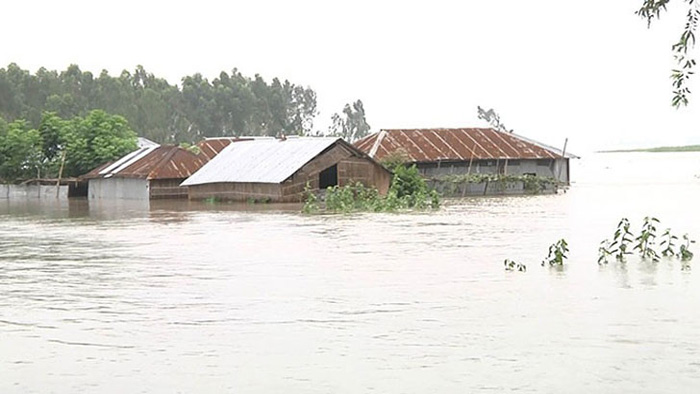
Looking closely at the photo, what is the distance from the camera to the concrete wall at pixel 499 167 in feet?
132

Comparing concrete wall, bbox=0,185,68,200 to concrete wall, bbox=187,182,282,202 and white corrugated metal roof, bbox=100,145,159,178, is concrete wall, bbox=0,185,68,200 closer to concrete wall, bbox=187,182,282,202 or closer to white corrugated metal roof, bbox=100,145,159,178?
white corrugated metal roof, bbox=100,145,159,178

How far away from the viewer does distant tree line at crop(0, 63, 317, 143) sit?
76125 millimetres

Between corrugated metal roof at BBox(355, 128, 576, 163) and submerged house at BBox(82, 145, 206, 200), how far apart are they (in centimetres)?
656

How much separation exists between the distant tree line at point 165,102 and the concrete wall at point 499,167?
36707 millimetres

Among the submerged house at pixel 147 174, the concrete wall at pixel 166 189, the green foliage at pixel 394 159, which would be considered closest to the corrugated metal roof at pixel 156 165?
the submerged house at pixel 147 174

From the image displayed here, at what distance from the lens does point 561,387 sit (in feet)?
26.7

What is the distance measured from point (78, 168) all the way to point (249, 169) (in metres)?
14.1

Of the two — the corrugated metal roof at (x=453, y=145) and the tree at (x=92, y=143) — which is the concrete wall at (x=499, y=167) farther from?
the tree at (x=92, y=143)

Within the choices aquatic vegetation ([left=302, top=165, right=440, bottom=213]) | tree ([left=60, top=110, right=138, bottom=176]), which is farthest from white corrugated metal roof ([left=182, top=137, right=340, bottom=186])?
tree ([left=60, top=110, right=138, bottom=176])

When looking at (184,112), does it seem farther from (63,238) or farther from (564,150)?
(63,238)

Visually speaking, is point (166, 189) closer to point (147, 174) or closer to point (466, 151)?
point (147, 174)

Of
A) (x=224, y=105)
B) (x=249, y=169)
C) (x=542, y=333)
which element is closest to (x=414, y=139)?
(x=249, y=169)

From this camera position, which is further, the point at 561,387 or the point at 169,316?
the point at 169,316

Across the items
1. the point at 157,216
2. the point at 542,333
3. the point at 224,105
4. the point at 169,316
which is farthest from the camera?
the point at 224,105
